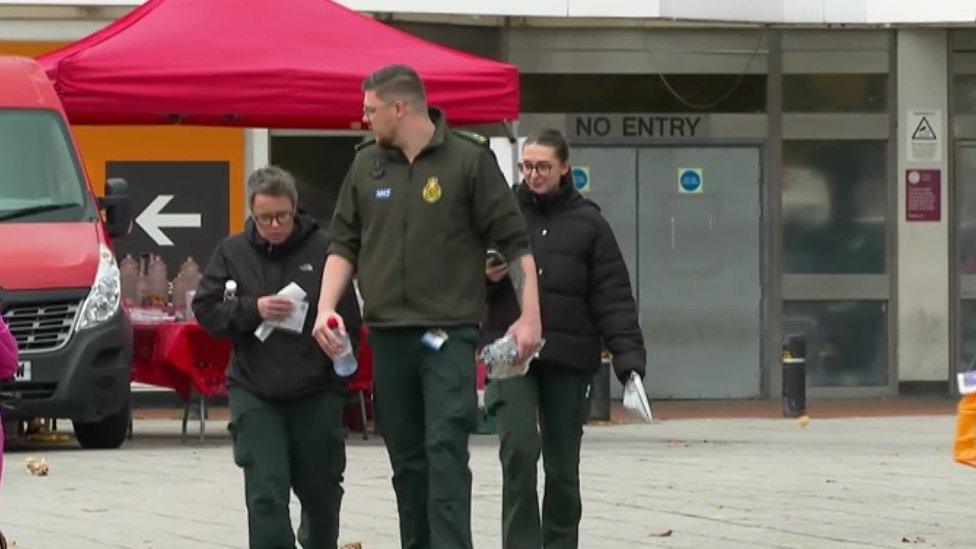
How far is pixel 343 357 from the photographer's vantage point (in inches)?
346

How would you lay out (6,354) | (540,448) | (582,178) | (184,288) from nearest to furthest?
(6,354)
(540,448)
(184,288)
(582,178)

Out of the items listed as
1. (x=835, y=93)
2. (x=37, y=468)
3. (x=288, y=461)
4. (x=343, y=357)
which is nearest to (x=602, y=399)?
(x=835, y=93)

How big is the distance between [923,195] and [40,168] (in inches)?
414

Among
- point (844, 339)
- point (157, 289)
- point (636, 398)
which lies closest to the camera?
point (636, 398)

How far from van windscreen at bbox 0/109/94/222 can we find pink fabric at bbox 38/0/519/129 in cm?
50

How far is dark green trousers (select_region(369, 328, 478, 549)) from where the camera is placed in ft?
28.9

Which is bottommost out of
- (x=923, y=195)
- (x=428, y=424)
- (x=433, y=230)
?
(x=428, y=424)

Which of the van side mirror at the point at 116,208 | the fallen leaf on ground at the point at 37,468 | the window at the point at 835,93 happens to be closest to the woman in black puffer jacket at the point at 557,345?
the fallen leaf on ground at the point at 37,468

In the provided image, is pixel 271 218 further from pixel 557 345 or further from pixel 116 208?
pixel 116 208

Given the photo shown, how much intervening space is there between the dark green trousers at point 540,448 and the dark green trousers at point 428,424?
84 centimetres

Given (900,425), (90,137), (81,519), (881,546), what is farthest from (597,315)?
(90,137)

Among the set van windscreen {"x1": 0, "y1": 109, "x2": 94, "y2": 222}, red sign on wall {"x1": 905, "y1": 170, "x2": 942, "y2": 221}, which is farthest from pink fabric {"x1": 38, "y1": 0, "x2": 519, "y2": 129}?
red sign on wall {"x1": 905, "y1": 170, "x2": 942, "y2": 221}

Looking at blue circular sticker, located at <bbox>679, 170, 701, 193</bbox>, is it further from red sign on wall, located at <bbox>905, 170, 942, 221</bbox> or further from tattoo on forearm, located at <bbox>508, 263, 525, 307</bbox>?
tattoo on forearm, located at <bbox>508, 263, 525, 307</bbox>

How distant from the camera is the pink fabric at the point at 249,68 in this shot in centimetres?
1725
